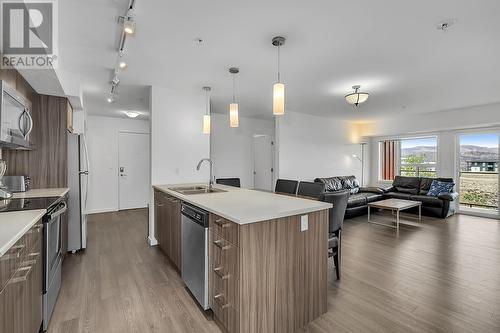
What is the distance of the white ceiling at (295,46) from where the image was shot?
1.93m

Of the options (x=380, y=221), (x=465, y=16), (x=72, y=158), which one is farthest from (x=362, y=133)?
(x=72, y=158)

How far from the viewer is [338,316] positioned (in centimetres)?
194

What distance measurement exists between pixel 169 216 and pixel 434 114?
6.81m

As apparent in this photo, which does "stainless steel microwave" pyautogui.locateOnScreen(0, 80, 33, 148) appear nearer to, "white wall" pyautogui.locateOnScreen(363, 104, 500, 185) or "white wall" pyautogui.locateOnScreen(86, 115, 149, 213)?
"white wall" pyautogui.locateOnScreen(86, 115, 149, 213)

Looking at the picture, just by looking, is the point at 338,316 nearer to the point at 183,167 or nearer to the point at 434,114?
the point at 183,167

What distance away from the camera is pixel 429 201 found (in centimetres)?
548

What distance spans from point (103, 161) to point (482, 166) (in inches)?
366

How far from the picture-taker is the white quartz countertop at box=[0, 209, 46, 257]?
1092mm

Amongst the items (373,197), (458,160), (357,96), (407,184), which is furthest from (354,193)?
(357,96)

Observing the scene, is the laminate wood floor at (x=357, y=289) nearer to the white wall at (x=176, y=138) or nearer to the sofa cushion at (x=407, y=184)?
the white wall at (x=176, y=138)

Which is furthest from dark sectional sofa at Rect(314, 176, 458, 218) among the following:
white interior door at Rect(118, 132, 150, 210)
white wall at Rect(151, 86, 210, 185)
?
white interior door at Rect(118, 132, 150, 210)

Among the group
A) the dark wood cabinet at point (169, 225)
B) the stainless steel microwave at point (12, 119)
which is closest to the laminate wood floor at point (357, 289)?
the dark wood cabinet at point (169, 225)

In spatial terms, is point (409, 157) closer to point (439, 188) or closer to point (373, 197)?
point (439, 188)

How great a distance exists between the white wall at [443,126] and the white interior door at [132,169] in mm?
6833
